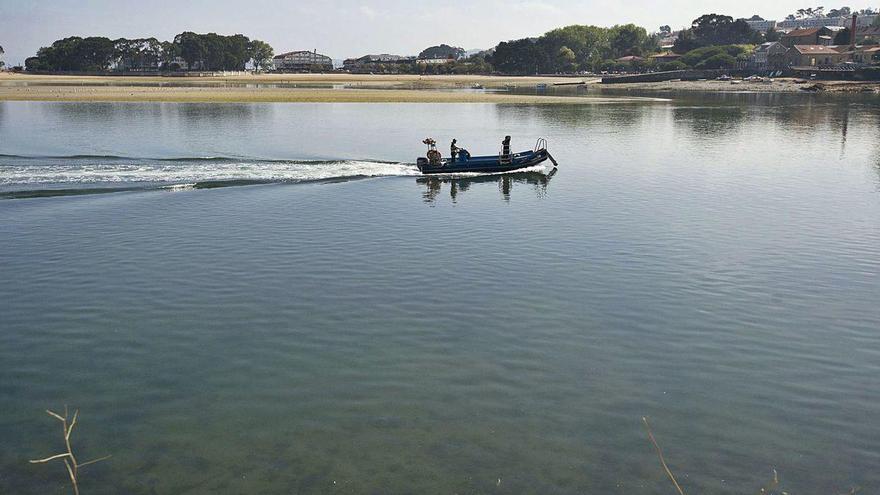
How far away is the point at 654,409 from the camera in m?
15.1

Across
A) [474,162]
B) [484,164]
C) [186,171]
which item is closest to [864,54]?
[484,164]

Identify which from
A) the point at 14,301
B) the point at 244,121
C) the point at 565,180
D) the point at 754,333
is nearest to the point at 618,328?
the point at 754,333

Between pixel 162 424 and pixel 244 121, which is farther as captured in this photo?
pixel 244 121

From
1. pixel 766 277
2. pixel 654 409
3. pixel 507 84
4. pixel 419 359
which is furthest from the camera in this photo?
pixel 507 84

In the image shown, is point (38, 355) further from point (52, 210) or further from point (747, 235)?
point (747, 235)

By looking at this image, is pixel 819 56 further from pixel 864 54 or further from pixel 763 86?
pixel 763 86

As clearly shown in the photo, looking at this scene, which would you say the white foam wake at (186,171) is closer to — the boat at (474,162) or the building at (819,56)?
the boat at (474,162)

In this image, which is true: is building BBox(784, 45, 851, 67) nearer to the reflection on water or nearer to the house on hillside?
the house on hillside

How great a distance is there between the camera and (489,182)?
147 feet

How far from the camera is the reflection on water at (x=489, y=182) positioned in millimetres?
40062

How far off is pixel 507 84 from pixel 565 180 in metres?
160

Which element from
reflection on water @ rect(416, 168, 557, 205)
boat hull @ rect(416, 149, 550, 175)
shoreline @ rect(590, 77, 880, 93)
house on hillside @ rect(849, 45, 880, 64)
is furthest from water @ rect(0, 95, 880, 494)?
house on hillside @ rect(849, 45, 880, 64)

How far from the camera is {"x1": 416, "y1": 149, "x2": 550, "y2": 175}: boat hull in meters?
45.1

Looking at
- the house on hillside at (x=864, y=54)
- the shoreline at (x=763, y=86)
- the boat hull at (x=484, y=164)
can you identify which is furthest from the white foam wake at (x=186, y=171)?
the house on hillside at (x=864, y=54)
